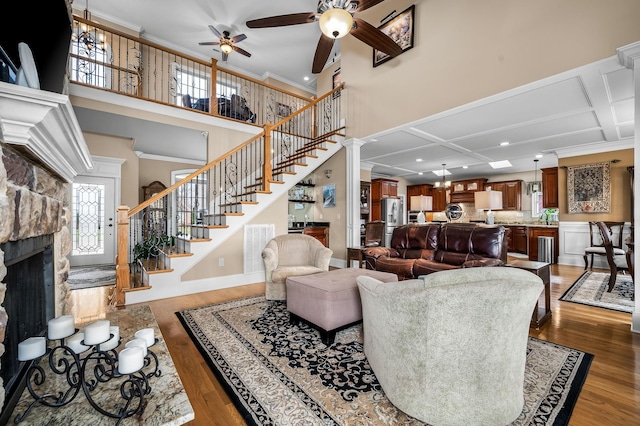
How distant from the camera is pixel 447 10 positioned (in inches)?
152

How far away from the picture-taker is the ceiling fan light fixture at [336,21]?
8.64ft

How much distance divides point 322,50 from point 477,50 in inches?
80.3

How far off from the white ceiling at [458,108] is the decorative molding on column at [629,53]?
9 cm

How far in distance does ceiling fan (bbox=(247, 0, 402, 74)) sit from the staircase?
1.60 metres

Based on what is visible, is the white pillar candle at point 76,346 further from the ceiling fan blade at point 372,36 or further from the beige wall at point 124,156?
the beige wall at point 124,156

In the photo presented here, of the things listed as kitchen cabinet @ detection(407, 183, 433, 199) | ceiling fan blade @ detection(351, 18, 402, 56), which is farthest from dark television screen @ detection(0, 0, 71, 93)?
kitchen cabinet @ detection(407, 183, 433, 199)

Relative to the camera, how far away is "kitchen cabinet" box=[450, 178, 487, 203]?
28.8ft

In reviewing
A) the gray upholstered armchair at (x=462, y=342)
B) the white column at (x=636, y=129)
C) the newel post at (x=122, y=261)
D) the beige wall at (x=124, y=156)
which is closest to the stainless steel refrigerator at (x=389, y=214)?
the white column at (x=636, y=129)

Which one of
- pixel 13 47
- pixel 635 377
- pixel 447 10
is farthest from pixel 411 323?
pixel 447 10

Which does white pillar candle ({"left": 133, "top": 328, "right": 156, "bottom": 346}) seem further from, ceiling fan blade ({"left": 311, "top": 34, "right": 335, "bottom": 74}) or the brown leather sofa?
ceiling fan blade ({"left": 311, "top": 34, "right": 335, "bottom": 74})

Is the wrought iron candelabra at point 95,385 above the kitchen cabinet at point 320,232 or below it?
below

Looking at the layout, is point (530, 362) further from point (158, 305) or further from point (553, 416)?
point (158, 305)

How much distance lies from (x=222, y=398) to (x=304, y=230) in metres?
4.49

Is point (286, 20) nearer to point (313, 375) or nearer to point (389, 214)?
point (313, 375)
